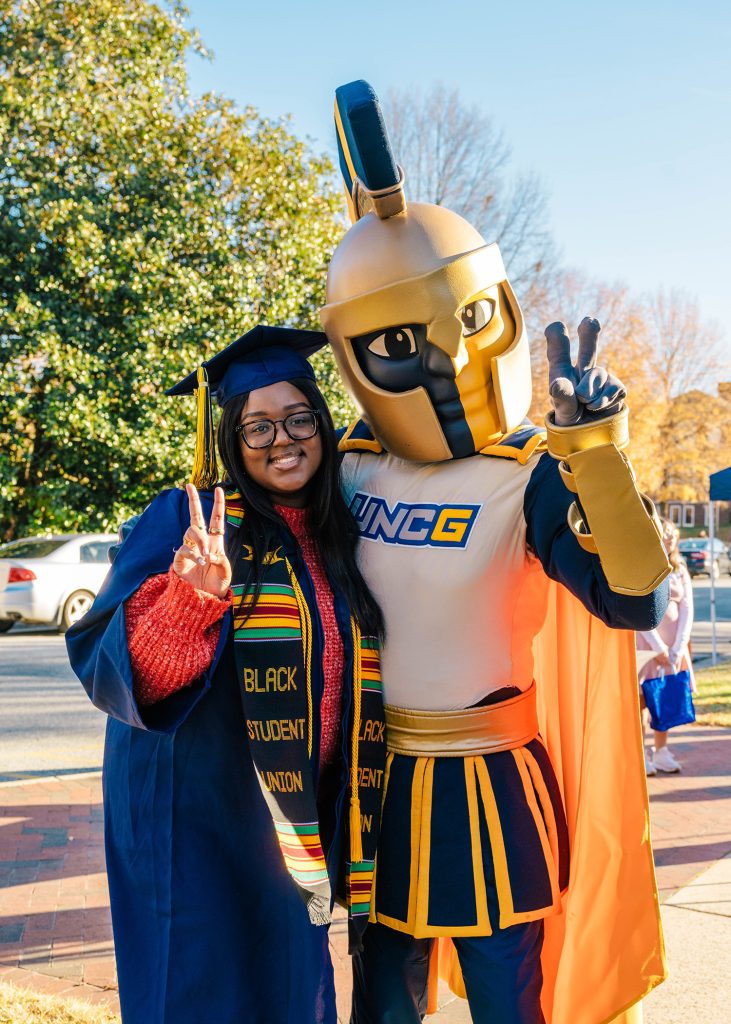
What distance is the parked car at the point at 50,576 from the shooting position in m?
11.8

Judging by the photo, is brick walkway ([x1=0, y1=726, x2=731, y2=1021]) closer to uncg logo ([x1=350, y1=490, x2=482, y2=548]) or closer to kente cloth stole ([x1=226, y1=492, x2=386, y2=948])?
kente cloth stole ([x1=226, y1=492, x2=386, y2=948])

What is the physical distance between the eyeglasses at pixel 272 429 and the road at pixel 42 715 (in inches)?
175

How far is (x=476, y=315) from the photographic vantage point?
7.14ft

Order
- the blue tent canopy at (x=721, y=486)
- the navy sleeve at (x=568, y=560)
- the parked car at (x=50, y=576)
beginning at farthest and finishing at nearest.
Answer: the parked car at (x=50, y=576), the blue tent canopy at (x=721, y=486), the navy sleeve at (x=568, y=560)

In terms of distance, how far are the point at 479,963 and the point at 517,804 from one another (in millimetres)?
332

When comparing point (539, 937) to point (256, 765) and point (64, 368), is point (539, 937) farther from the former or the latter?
point (64, 368)

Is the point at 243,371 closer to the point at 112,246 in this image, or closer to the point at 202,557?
the point at 202,557

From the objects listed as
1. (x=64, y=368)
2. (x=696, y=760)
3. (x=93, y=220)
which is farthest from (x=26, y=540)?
(x=696, y=760)

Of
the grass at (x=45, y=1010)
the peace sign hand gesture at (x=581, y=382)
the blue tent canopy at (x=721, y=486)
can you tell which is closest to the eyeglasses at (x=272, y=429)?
the peace sign hand gesture at (x=581, y=382)

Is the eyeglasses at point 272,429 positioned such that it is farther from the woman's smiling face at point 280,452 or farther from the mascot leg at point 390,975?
the mascot leg at point 390,975

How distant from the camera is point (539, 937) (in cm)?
210

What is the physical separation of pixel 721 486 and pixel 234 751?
9.43 meters

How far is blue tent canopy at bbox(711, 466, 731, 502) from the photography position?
1040cm

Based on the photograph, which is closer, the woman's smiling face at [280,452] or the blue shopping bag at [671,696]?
the woman's smiling face at [280,452]
